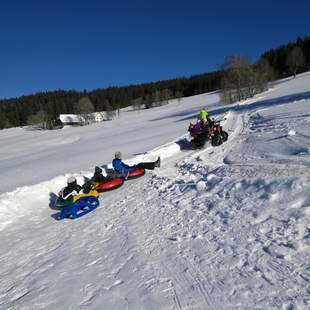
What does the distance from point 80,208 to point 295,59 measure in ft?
233

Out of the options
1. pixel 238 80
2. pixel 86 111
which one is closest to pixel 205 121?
pixel 238 80

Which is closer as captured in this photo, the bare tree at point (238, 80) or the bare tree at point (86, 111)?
the bare tree at point (238, 80)

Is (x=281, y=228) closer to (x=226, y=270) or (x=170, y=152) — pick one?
(x=226, y=270)

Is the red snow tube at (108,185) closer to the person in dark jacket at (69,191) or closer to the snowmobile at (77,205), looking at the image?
the snowmobile at (77,205)

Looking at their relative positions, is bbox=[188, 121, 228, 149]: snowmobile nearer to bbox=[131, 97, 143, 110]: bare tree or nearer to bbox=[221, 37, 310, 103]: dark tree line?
bbox=[221, 37, 310, 103]: dark tree line

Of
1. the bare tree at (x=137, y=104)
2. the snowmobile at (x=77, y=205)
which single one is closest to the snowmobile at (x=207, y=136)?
the snowmobile at (x=77, y=205)

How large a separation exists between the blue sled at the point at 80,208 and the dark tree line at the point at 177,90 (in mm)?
38061

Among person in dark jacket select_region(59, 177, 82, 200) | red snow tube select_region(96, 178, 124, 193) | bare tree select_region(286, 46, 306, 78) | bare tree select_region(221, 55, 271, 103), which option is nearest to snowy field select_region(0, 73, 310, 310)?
red snow tube select_region(96, 178, 124, 193)

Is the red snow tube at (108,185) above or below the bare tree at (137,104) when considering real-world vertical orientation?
below

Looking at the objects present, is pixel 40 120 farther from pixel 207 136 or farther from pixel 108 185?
pixel 108 185

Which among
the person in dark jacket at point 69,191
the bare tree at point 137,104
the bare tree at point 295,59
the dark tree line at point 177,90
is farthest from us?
the bare tree at point 137,104

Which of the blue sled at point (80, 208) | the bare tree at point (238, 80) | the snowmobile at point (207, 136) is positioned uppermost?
the bare tree at point (238, 80)

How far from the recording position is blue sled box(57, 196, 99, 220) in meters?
7.80

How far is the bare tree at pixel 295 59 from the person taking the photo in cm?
6594
